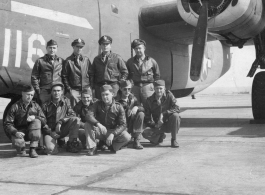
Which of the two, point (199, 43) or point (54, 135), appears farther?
point (199, 43)

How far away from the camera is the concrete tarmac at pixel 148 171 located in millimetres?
3743

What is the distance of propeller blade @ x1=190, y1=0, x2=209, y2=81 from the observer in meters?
7.73

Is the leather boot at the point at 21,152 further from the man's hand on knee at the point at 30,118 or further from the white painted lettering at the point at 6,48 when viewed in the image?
the white painted lettering at the point at 6,48

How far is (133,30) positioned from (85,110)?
3356 mm

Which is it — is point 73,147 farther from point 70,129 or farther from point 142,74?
point 142,74

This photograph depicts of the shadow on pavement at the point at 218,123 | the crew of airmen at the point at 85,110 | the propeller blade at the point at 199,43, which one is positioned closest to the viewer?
the crew of airmen at the point at 85,110

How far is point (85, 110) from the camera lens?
6277 millimetres

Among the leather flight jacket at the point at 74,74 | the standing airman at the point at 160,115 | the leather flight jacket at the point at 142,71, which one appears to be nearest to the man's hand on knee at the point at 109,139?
the standing airman at the point at 160,115

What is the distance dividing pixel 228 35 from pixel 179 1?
4.14 feet

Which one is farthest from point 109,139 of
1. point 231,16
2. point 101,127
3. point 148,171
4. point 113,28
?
point 231,16

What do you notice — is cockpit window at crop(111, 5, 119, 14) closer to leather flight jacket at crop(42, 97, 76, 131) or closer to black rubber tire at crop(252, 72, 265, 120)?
leather flight jacket at crop(42, 97, 76, 131)

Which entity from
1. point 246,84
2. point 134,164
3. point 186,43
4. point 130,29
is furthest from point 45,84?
point 246,84

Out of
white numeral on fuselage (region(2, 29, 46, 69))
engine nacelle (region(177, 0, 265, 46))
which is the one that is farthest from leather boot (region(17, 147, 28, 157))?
engine nacelle (region(177, 0, 265, 46))

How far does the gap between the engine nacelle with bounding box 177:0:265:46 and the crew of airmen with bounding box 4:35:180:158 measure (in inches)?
61.1
